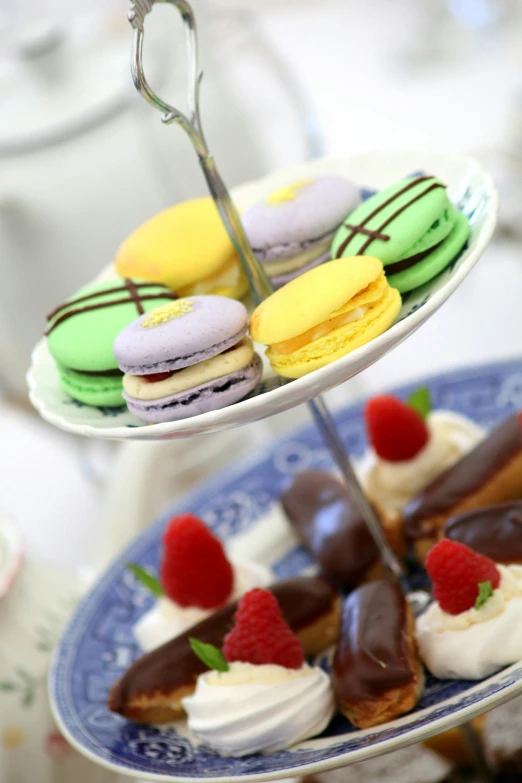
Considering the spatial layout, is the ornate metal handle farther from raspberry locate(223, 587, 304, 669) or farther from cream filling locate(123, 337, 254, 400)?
raspberry locate(223, 587, 304, 669)

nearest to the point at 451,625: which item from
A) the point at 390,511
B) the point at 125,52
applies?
the point at 390,511

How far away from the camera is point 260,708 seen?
0.68 metres

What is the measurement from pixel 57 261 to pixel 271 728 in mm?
788

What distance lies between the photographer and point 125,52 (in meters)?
1.39

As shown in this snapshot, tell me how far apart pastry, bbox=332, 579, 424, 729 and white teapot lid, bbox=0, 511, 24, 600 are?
1.14 ft

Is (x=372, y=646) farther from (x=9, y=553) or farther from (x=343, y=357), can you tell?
(x=9, y=553)

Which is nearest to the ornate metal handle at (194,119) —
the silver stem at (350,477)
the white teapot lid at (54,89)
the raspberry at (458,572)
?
the silver stem at (350,477)

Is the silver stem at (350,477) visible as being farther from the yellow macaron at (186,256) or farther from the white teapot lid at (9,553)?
the white teapot lid at (9,553)

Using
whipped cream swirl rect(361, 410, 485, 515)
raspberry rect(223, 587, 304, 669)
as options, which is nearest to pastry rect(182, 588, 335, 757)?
raspberry rect(223, 587, 304, 669)

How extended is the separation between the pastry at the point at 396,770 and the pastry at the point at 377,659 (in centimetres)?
4

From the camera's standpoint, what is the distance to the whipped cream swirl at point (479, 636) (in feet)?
2.09

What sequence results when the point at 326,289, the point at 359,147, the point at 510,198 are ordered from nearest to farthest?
the point at 326,289 → the point at 510,198 → the point at 359,147

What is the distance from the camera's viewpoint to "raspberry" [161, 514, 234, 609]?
788mm

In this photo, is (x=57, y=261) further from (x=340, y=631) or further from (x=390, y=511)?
(x=340, y=631)
